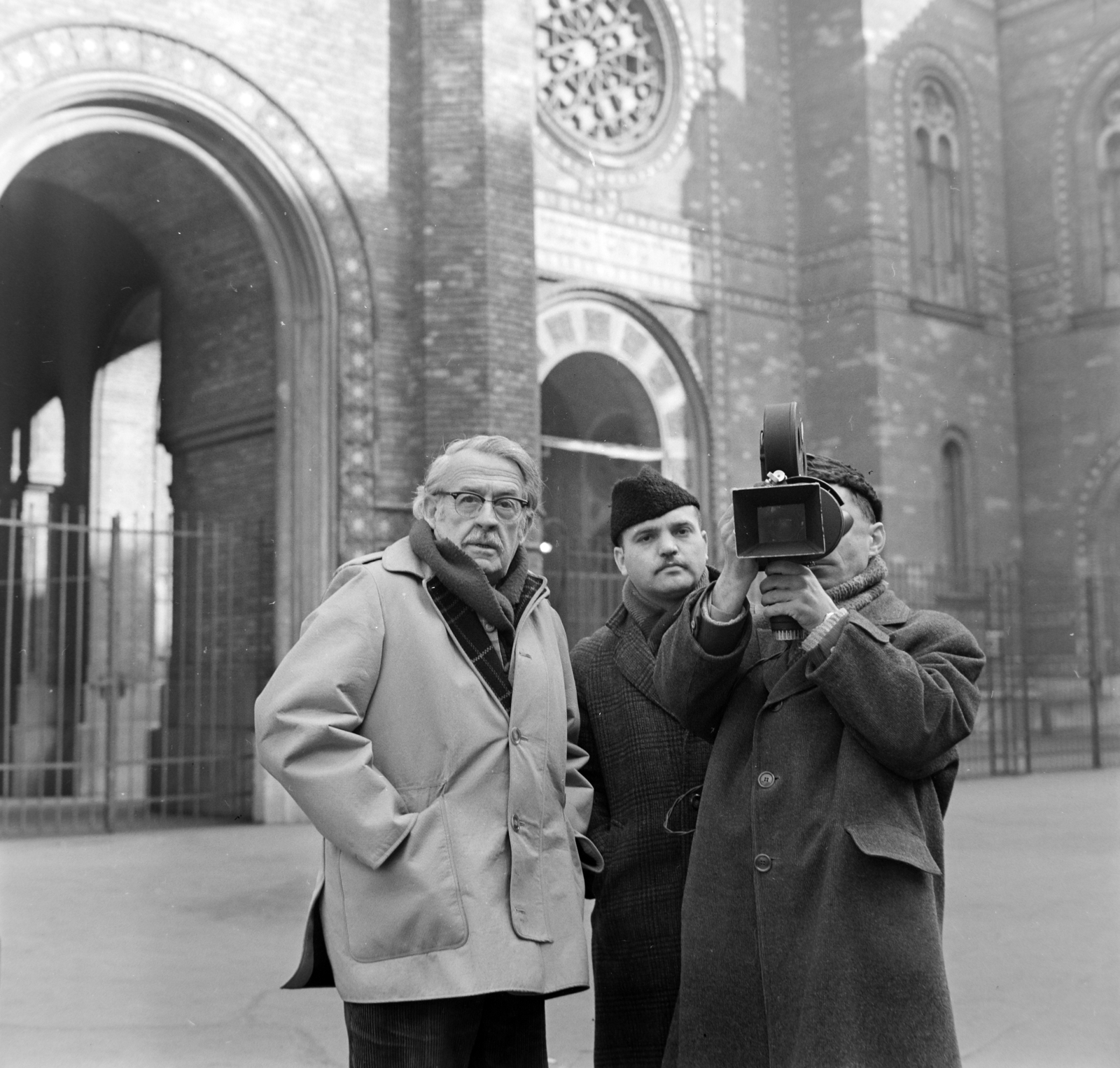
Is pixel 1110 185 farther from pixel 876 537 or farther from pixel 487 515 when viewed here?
pixel 487 515

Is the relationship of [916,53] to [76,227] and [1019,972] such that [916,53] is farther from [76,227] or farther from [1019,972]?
[1019,972]

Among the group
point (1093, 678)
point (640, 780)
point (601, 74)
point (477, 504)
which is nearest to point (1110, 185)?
point (1093, 678)

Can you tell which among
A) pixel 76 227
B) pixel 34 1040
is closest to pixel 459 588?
pixel 34 1040

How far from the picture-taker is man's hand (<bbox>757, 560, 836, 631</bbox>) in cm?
242

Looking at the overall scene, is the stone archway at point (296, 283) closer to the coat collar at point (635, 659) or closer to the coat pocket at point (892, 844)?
the coat collar at point (635, 659)

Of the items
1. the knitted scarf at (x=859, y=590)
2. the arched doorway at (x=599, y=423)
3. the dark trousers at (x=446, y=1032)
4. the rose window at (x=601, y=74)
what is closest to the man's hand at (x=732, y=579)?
the knitted scarf at (x=859, y=590)

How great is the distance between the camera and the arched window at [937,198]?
16.8 m

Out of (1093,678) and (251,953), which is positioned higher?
(1093,678)

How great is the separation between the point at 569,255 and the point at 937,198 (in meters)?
5.81

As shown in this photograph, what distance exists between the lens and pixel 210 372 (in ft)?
40.7

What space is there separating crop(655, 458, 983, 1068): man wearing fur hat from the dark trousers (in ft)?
1.03

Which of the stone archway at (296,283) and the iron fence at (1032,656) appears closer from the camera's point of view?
the stone archway at (296,283)

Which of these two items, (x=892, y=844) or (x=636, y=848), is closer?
(x=892, y=844)

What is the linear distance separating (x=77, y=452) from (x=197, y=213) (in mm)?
5658
